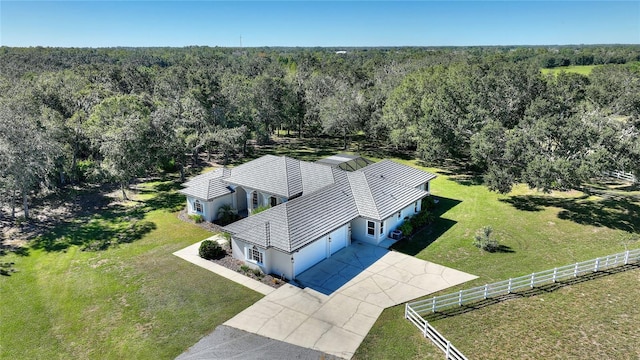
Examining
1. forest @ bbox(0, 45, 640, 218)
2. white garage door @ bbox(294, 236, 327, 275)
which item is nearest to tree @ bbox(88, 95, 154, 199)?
forest @ bbox(0, 45, 640, 218)

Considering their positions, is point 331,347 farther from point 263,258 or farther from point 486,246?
point 486,246

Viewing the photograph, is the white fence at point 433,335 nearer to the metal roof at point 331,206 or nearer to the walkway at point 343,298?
the walkway at point 343,298

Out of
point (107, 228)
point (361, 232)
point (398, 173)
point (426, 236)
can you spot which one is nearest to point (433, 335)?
point (361, 232)

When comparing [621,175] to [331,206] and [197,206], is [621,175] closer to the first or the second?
[331,206]

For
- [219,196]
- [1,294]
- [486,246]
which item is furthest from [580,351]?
[1,294]

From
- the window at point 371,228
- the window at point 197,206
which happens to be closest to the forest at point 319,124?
the window at point 197,206
